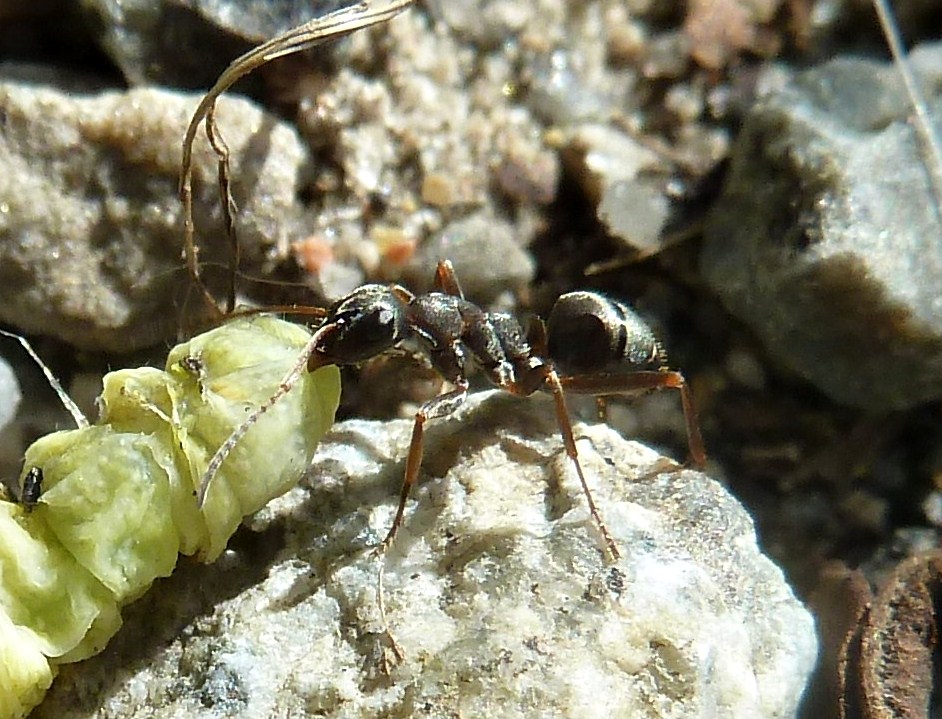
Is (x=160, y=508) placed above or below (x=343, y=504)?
above

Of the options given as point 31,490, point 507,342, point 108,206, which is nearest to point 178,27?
point 108,206

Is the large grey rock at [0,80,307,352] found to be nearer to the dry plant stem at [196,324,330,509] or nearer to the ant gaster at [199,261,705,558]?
the ant gaster at [199,261,705,558]

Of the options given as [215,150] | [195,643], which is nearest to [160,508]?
[195,643]

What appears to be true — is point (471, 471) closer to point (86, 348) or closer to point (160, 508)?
point (160, 508)

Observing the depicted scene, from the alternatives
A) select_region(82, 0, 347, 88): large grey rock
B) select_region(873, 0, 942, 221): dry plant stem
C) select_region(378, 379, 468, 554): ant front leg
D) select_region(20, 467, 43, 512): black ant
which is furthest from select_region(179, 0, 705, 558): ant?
select_region(873, 0, 942, 221): dry plant stem

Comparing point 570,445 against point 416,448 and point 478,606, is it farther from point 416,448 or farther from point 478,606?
point 478,606
